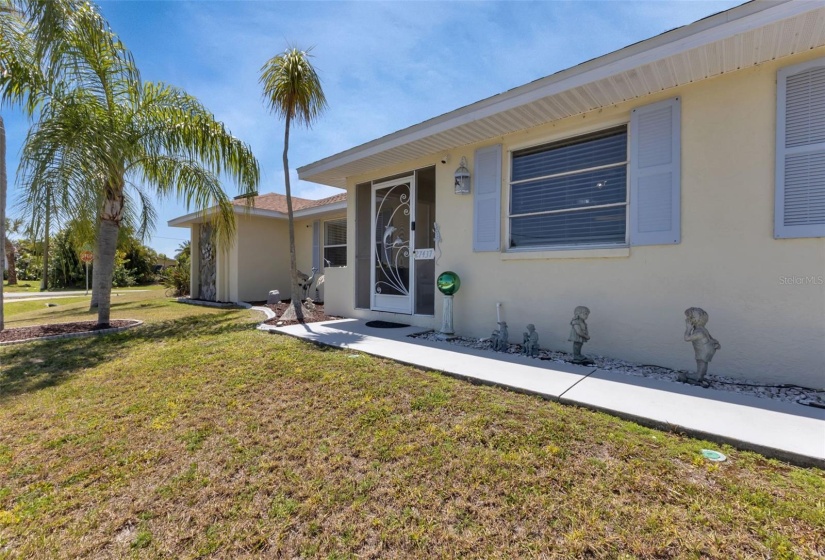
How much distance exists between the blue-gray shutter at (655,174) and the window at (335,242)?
337 inches

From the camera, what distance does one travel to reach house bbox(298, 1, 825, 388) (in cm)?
338

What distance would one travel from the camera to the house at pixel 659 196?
3.38m

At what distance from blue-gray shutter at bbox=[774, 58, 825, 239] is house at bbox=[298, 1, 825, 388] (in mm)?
11

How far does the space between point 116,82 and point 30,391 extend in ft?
19.6

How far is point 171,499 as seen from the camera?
216 cm

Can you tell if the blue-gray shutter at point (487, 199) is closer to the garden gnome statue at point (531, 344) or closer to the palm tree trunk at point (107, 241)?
the garden gnome statue at point (531, 344)

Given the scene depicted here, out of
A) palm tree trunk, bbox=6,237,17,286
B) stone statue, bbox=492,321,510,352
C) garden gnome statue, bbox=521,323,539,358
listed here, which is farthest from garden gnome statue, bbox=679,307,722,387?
palm tree trunk, bbox=6,237,17,286

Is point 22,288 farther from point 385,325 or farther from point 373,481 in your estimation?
point 373,481

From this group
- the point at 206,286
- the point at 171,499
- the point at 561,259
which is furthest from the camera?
the point at 206,286

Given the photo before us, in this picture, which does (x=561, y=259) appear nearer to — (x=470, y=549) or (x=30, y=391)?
(x=470, y=549)

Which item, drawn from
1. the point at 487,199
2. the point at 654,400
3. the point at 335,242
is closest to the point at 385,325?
the point at 487,199

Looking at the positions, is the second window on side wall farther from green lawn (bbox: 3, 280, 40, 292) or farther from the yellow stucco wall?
green lawn (bbox: 3, 280, 40, 292)

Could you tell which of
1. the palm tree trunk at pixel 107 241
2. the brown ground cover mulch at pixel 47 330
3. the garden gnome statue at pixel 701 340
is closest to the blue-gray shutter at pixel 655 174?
the garden gnome statue at pixel 701 340

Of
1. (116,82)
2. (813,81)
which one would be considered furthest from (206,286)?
(813,81)
